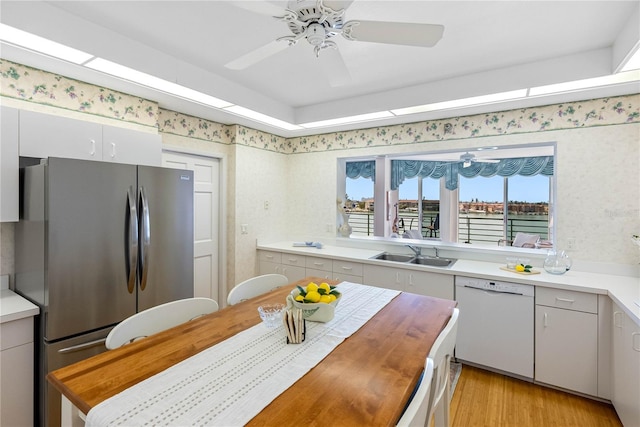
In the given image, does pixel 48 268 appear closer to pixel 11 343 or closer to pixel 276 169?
pixel 11 343

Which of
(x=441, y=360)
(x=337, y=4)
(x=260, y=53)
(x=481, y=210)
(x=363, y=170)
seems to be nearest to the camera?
(x=441, y=360)

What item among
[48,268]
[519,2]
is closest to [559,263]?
[519,2]

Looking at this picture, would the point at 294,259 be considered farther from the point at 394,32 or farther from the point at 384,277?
the point at 394,32

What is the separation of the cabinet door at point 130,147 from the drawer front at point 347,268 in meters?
1.96

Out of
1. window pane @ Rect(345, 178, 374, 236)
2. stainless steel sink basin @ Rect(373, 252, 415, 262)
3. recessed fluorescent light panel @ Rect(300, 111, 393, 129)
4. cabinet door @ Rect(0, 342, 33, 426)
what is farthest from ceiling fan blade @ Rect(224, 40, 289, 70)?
window pane @ Rect(345, 178, 374, 236)

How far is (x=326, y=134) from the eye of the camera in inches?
159

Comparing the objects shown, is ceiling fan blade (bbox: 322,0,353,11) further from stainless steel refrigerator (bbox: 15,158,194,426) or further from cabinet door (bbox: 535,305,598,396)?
cabinet door (bbox: 535,305,598,396)

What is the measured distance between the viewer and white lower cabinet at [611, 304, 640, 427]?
1710 millimetres

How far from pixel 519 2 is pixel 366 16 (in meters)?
0.81

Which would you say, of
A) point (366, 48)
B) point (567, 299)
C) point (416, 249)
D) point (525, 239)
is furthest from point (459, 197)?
point (366, 48)

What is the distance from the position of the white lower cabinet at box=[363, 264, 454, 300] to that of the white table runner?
155 cm

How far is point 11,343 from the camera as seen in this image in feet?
5.57

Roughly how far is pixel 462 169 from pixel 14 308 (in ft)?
19.4

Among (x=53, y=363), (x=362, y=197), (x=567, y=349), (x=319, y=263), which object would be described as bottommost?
(x=567, y=349)
